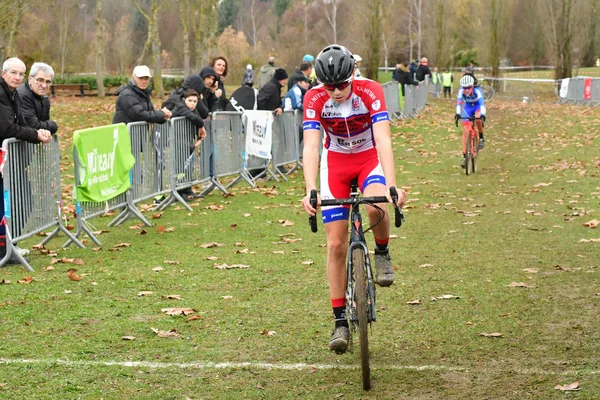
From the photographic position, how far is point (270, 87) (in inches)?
753

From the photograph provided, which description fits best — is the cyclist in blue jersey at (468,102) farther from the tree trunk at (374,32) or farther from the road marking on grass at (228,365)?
the tree trunk at (374,32)

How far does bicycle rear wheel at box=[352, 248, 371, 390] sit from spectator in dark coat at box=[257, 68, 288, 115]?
13.1 metres

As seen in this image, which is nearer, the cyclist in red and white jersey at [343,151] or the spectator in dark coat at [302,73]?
the cyclist in red and white jersey at [343,151]

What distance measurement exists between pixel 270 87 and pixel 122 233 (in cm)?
737

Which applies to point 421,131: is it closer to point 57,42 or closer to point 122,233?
point 122,233

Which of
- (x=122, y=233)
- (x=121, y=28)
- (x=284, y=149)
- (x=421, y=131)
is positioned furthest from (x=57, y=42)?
(x=122, y=233)

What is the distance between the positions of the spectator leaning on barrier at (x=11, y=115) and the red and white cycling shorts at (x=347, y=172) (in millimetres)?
4444

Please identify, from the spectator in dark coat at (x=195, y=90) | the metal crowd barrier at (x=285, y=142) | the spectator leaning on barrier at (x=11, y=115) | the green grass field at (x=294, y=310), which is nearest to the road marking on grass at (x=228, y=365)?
the green grass field at (x=294, y=310)

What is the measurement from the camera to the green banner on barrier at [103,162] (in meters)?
11.1

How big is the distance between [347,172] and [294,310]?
6.11 ft

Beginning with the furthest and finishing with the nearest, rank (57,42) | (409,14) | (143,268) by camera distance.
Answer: (409,14), (57,42), (143,268)

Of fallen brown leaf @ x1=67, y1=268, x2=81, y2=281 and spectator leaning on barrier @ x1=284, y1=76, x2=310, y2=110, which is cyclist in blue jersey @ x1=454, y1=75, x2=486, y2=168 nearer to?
spectator leaning on barrier @ x1=284, y1=76, x2=310, y2=110

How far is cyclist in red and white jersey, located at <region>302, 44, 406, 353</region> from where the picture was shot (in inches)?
247

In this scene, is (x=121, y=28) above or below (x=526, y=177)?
above
